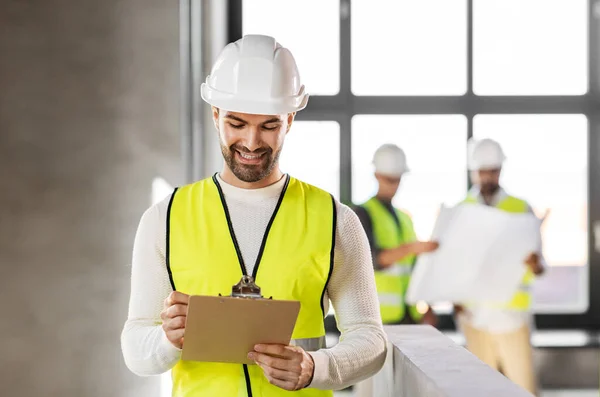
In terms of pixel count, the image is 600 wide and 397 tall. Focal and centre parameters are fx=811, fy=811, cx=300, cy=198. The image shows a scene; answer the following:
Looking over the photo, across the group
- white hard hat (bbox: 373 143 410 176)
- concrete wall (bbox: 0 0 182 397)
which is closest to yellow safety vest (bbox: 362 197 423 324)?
white hard hat (bbox: 373 143 410 176)

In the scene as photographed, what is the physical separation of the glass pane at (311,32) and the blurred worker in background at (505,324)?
1.33 meters

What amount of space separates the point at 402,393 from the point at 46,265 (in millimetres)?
1848

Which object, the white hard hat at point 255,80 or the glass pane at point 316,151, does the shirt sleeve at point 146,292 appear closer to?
the white hard hat at point 255,80

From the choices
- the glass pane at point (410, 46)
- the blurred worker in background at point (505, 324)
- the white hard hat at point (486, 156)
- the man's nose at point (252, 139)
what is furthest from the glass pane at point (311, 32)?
the man's nose at point (252, 139)

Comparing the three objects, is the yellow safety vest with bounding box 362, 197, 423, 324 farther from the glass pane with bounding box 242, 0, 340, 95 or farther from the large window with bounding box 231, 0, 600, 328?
the glass pane with bounding box 242, 0, 340, 95

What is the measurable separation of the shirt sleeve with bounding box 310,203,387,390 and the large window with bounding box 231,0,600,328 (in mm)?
3543

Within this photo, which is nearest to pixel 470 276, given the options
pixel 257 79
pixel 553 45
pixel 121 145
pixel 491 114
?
pixel 491 114

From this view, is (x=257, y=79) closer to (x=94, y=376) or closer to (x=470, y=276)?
(x=94, y=376)

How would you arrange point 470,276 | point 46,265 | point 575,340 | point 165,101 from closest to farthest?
point 46,265 < point 165,101 < point 470,276 < point 575,340

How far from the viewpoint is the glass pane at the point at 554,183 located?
207 inches

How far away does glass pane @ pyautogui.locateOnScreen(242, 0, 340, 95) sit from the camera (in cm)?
524

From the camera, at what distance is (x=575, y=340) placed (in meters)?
5.08

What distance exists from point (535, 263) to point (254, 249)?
10.1 feet

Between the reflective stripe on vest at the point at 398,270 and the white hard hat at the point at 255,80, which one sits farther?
the reflective stripe on vest at the point at 398,270
